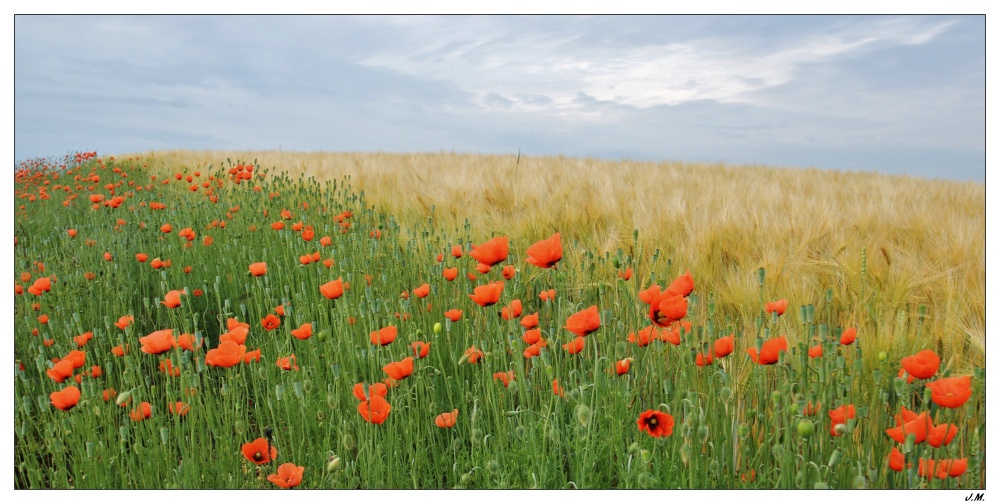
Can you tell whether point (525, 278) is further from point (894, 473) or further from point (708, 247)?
point (894, 473)

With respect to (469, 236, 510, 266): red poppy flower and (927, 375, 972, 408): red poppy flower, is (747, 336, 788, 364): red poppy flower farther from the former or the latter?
(469, 236, 510, 266): red poppy flower

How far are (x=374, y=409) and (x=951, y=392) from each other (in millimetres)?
1208

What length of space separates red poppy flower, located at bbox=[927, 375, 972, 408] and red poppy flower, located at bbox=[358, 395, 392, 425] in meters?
1.15

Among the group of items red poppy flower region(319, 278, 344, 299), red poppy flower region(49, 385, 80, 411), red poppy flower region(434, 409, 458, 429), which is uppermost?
red poppy flower region(319, 278, 344, 299)

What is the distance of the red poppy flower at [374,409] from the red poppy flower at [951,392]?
1.15 meters

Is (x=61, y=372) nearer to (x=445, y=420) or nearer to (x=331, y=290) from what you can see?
(x=331, y=290)

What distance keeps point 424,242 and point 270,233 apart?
1252 mm

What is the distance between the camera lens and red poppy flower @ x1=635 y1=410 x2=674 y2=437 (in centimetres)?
Result: 138

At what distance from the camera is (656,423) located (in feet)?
4.62

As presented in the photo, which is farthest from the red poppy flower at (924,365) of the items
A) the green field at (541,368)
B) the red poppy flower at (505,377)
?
the red poppy flower at (505,377)

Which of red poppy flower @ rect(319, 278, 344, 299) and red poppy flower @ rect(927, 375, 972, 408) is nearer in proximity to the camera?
red poppy flower @ rect(927, 375, 972, 408)

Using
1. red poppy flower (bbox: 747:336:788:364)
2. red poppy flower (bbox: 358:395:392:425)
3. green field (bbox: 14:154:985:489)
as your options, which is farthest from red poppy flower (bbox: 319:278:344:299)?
red poppy flower (bbox: 747:336:788:364)

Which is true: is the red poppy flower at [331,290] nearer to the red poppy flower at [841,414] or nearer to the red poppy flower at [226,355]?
the red poppy flower at [226,355]

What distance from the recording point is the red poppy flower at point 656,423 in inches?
54.4
